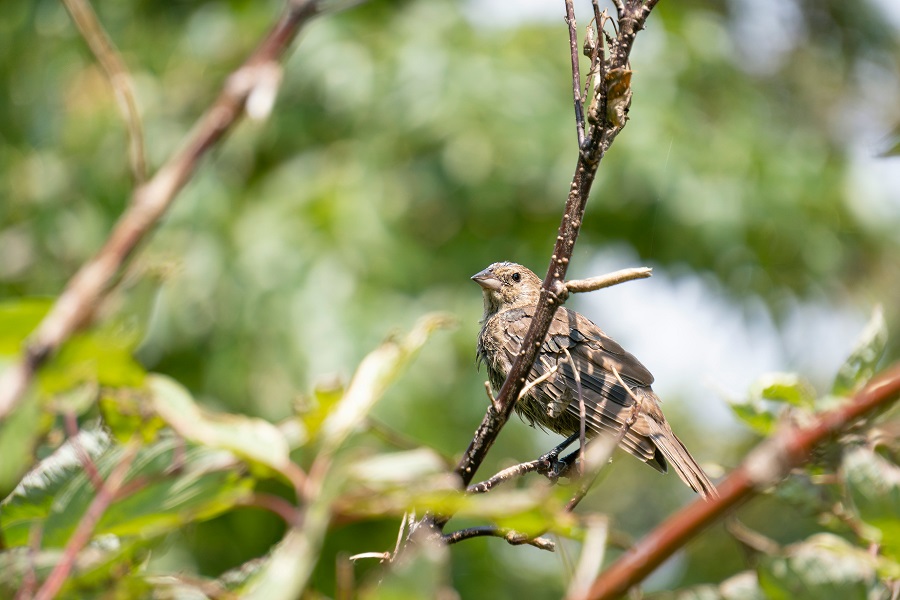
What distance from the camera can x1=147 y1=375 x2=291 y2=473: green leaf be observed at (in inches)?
39.4

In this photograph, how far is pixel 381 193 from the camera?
705cm

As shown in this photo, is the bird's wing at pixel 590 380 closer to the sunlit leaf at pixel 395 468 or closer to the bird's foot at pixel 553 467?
the bird's foot at pixel 553 467

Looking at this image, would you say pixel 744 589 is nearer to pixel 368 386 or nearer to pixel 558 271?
pixel 368 386

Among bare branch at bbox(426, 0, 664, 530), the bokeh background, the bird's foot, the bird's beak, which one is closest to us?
bare branch at bbox(426, 0, 664, 530)

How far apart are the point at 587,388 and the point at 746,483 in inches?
119

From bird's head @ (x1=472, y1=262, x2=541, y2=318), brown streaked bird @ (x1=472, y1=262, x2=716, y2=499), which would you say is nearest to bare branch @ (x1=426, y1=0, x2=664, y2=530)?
brown streaked bird @ (x1=472, y1=262, x2=716, y2=499)

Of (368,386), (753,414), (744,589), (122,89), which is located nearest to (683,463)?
(753,414)

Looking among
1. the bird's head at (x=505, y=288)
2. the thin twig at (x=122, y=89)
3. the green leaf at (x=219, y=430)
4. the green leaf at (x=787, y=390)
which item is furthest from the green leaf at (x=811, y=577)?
the bird's head at (x=505, y=288)

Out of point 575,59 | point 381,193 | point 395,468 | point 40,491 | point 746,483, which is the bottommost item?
point 381,193

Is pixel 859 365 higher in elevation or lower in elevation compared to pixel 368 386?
lower

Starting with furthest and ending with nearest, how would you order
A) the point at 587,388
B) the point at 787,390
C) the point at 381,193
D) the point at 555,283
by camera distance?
the point at 381,193 < the point at 587,388 < the point at 555,283 < the point at 787,390

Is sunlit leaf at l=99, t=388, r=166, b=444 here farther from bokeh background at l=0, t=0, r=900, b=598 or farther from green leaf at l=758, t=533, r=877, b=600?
bokeh background at l=0, t=0, r=900, b=598

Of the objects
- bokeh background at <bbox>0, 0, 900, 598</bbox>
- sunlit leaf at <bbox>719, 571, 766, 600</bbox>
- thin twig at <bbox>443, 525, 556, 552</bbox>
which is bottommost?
bokeh background at <bbox>0, 0, 900, 598</bbox>

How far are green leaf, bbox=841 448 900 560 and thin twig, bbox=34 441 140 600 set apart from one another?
840 millimetres
